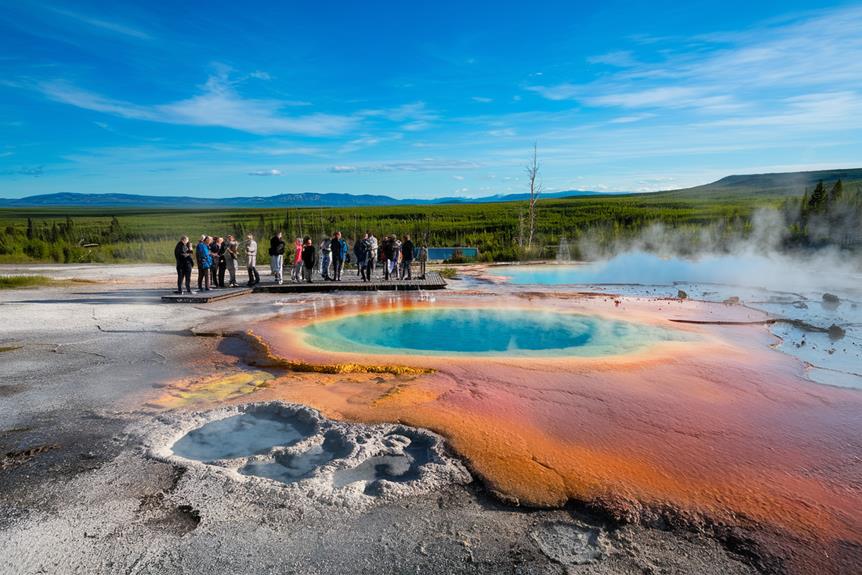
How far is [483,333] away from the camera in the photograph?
26.4 feet

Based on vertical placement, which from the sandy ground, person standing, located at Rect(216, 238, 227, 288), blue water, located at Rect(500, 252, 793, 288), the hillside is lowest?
the sandy ground

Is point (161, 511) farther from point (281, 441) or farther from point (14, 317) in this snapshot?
point (14, 317)

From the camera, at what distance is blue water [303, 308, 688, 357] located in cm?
697

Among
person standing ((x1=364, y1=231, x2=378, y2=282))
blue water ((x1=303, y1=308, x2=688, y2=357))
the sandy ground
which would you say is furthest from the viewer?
person standing ((x1=364, y1=231, x2=378, y2=282))

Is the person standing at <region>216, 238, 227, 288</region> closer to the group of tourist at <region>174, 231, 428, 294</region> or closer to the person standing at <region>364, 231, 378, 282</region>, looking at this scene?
the group of tourist at <region>174, 231, 428, 294</region>

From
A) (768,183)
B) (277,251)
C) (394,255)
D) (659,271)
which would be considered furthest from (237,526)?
(768,183)

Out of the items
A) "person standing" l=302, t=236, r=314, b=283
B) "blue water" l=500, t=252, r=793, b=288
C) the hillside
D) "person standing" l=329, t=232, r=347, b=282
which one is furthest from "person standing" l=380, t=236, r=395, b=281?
the hillside

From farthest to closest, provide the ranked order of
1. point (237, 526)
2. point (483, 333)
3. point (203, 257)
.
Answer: point (203, 257) < point (483, 333) < point (237, 526)

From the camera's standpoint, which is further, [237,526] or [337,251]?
[337,251]

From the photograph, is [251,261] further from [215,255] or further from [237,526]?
[237,526]

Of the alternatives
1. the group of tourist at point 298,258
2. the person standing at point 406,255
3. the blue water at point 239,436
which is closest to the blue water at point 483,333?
the blue water at point 239,436

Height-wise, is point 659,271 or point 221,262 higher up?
point 221,262

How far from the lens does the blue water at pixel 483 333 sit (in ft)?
22.9

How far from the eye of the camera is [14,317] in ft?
27.8
